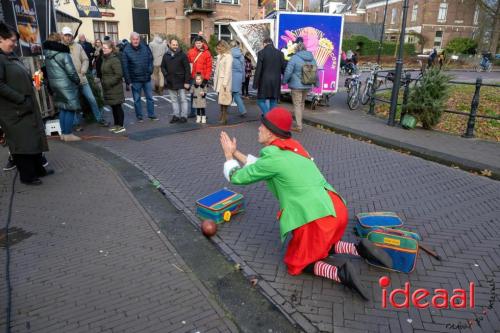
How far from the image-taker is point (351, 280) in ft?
10.0

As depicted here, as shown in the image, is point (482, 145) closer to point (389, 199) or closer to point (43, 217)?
point (389, 199)

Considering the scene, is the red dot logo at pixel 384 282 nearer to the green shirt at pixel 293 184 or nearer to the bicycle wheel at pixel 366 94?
the green shirt at pixel 293 184

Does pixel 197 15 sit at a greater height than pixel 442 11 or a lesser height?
lesser

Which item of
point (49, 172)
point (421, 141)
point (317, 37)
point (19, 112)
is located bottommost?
point (49, 172)

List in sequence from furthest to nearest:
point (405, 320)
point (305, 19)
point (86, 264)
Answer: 1. point (305, 19)
2. point (86, 264)
3. point (405, 320)

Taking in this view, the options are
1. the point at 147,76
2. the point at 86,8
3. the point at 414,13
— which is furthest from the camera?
the point at 414,13

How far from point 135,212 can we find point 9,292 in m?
1.72

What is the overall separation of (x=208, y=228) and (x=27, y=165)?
3.13 meters

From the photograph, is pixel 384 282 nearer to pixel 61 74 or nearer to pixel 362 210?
pixel 362 210

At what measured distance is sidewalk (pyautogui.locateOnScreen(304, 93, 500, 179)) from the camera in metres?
6.71

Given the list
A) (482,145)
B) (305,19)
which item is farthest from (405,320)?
(305,19)

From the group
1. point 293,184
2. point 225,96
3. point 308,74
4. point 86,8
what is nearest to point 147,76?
point 225,96

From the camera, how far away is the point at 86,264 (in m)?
3.61

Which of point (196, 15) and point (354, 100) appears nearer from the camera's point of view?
point (354, 100)
